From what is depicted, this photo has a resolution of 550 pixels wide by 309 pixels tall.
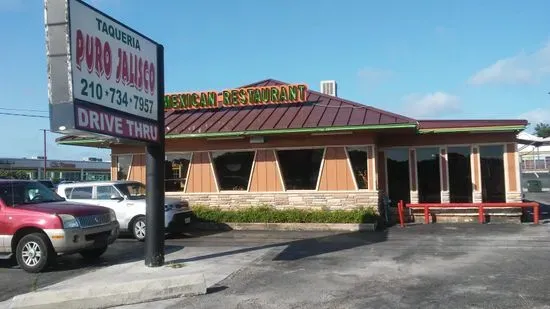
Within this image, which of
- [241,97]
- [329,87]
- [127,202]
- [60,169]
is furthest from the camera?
[60,169]

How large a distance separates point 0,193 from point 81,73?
4333mm

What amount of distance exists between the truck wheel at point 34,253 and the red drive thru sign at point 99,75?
2929 millimetres

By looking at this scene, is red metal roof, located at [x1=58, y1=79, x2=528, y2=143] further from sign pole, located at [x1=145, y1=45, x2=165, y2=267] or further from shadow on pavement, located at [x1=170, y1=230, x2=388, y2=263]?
sign pole, located at [x1=145, y1=45, x2=165, y2=267]

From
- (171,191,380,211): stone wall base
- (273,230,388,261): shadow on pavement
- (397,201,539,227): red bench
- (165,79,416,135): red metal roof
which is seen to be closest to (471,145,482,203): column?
(397,201,539,227): red bench

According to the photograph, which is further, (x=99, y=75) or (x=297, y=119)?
(x=297, y=119)

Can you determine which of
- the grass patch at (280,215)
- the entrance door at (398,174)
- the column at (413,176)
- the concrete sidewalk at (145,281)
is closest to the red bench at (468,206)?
the grass patch at (280,215)

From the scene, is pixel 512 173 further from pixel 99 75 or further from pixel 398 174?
pixel 99 75

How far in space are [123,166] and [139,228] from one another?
5312 millimetres

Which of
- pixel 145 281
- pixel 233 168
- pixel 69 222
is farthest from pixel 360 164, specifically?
pixel 145 281

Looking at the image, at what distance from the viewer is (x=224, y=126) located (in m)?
18.2

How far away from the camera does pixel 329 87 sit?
75.6 feet

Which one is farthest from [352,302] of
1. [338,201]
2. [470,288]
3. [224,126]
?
[224,126]

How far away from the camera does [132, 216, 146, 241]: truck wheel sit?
15.5m

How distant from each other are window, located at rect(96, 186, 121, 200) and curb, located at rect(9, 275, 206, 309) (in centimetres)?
835
